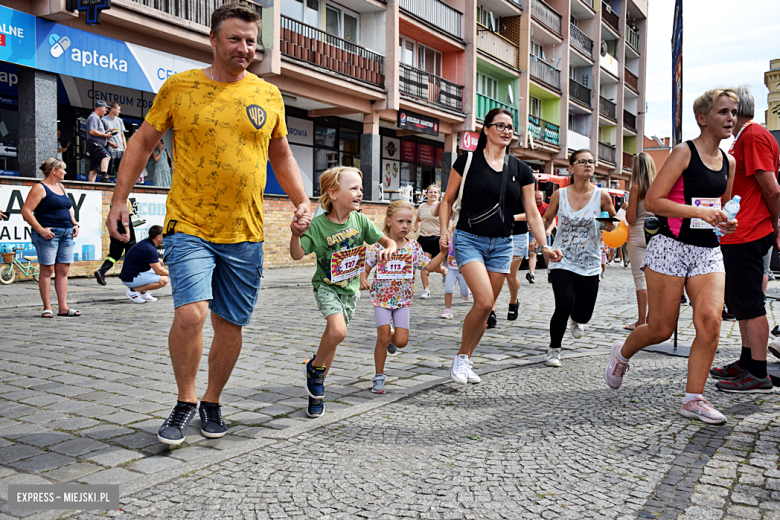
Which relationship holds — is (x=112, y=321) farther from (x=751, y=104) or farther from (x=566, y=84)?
(x=566, y=84)

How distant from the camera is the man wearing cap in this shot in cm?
1416

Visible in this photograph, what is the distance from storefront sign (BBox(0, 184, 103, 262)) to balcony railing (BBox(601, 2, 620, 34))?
126 ft

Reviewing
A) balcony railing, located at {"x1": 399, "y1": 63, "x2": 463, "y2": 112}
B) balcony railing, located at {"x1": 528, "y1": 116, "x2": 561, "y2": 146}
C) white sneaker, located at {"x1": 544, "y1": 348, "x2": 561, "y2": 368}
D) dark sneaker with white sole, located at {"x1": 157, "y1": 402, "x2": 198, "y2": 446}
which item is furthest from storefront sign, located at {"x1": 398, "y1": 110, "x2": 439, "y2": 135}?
dark sneaker with white sole, located at {"x1": 157, "y1": 402, "x2": 198, "y2": 446}

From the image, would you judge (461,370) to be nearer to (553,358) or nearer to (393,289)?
(393,289)

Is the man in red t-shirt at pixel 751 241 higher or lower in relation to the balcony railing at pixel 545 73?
lower

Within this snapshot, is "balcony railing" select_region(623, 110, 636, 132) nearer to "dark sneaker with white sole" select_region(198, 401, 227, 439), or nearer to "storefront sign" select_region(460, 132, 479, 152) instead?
"storefront sign" select_region(460, 132, 479, 152)

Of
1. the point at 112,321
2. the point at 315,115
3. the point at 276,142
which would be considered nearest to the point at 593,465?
the point at 276,142

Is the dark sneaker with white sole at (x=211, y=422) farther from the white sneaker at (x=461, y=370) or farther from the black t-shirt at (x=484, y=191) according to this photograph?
the black t-shirt at (x=484, y=191)

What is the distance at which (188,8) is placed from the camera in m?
15.9

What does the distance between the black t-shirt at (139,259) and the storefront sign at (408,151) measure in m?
19.3

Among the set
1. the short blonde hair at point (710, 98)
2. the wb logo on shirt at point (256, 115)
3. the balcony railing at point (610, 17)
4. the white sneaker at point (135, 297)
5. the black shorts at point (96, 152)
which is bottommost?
the white sneaker at point (135, 297)

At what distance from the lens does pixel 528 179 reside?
5652 millimetres

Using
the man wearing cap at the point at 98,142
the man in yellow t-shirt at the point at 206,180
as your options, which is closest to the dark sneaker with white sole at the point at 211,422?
the man in yellow t-shirt at the point at 206,180

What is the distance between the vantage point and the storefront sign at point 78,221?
39.3 ft
